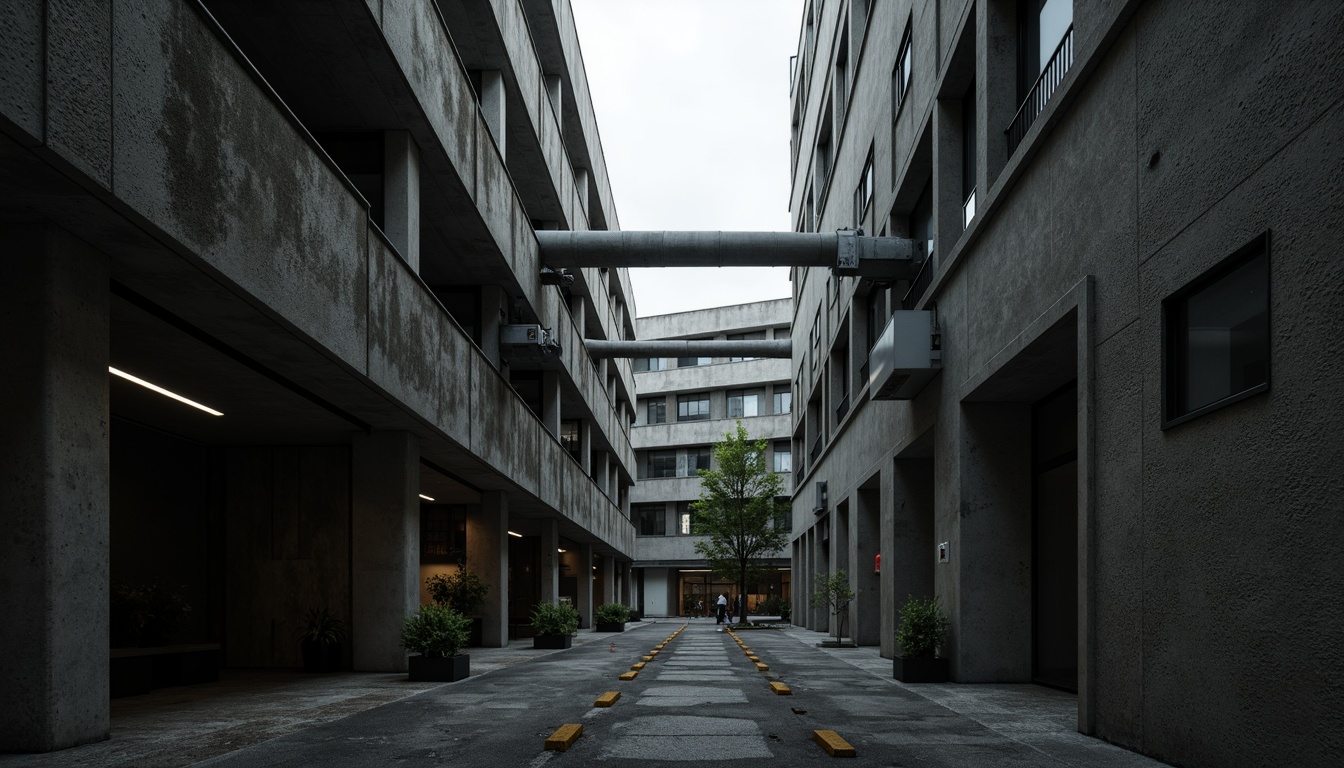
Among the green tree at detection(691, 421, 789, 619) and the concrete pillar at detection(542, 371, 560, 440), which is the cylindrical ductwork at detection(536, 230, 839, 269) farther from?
the green tree at detection(691, 421, 789, 619)

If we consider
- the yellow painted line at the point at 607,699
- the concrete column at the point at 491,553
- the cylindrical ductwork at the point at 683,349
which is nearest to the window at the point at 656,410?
the cylindrical ductwork at the point at 683,349

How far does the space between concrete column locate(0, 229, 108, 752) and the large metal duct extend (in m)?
15.6

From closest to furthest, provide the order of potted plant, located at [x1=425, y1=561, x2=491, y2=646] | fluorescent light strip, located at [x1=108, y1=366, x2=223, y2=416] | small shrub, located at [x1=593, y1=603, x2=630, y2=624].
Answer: fluorescent light strip, located at [x1=108, y1=366, x2=223, y2=416] < potted plant, located at [x1=425, y1=561, x2=491, y2=646] < small shrub, located at [x1=593, y1=603, x2=630, y2=624]

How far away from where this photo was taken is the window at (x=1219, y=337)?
274 inches

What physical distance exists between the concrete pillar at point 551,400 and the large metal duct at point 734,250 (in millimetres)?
5229

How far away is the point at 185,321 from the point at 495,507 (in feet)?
47.6

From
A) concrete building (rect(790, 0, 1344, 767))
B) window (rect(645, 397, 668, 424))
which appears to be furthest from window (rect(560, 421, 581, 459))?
window (rect(645, 397, 668, 424))

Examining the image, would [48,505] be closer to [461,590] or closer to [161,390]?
[161,390]

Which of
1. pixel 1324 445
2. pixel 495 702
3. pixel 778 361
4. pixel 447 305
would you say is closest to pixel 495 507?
pixel 447 305

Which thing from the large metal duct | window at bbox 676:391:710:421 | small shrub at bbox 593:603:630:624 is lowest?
small shrub at bbox 593:603:630:624

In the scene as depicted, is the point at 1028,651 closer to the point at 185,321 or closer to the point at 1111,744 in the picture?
the point at 1111,744

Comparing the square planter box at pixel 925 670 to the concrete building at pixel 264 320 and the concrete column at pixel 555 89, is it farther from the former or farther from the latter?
the concrete column at pixel 555 89

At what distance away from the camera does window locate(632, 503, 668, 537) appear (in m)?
72.9

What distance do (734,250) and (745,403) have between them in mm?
49748
